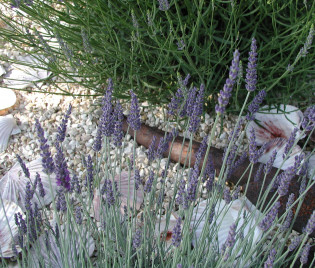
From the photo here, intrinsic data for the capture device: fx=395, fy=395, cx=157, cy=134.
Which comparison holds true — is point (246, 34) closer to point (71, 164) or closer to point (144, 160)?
point (144, 160)

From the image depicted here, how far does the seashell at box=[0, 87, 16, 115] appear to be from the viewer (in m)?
2.22

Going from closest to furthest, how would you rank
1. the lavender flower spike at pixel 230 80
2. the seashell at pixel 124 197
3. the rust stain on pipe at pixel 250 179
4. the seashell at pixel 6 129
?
the lavender flower spike at pixel 230 80 < the rust stain on pipe at pixel 250 179 < the seashell at pixel 124 197 < the seashell at pixel 6 129

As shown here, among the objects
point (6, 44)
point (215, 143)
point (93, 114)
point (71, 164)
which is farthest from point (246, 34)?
point (6, 44)

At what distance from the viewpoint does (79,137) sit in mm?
2053

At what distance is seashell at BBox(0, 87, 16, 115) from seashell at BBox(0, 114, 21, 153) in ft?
0.32

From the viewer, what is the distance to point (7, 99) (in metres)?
2.25

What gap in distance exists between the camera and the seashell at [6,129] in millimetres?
2034

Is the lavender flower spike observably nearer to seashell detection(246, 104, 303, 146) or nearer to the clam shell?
seashell detection(246, 104, 303, 146)

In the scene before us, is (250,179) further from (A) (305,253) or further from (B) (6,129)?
(B) (6,129)

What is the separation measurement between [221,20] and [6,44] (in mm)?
1508

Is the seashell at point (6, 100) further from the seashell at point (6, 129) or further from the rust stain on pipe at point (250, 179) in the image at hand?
the rust stain on pipe at point (250, 179)

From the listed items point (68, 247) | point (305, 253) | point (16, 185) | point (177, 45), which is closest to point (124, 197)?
point (16, 185)

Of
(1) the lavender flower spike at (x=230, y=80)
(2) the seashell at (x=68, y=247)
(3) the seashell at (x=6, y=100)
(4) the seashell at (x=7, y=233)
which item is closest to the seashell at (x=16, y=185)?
(4) the seashell at (x=7, y=233)

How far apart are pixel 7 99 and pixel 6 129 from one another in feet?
0.84
